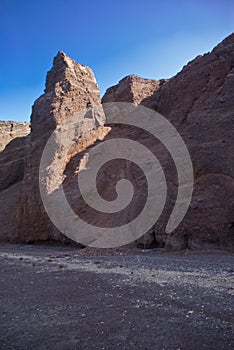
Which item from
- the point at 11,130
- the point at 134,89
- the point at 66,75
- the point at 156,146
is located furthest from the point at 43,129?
the point at 11,130

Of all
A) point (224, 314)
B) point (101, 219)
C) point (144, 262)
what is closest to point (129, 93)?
point (101, 219)

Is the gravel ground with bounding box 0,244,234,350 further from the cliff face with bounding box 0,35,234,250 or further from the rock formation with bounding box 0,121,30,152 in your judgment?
the rock formation with bounding box 0,121,30,152

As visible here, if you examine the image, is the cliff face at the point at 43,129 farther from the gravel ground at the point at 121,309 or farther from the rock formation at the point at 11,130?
the rock formation at the point at 11,130

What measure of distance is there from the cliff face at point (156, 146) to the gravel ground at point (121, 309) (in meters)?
3.66

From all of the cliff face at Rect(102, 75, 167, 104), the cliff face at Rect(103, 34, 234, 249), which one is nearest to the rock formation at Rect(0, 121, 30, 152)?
the cliff face at Rect(102, 75, 167, 104)

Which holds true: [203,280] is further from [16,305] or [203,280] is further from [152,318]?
[16,305]

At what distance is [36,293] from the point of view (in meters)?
6.29

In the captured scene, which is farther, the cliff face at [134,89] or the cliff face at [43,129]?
the cliff face at [134,89]

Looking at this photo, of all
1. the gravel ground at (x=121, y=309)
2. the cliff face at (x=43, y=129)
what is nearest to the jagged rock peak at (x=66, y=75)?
the cliff face at (x=43, y=129)

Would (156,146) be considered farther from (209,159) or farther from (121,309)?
(121,309)

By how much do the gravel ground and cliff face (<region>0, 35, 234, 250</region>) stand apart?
366cm

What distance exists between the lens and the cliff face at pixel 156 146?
469 inches

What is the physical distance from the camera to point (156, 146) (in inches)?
682

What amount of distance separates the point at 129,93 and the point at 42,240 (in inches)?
517
